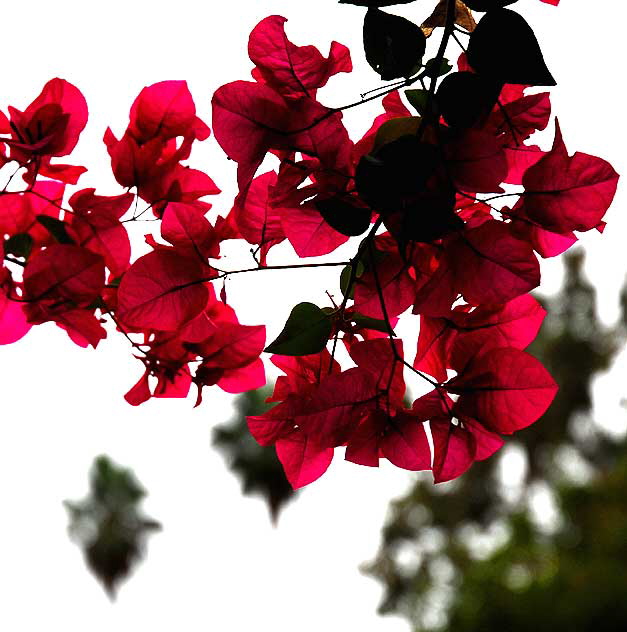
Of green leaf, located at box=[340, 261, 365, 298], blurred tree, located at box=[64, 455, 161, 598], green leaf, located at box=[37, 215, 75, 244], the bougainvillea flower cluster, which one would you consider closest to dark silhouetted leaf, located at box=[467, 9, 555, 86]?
the bougainvillea flower cluster

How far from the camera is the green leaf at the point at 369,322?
43 cm

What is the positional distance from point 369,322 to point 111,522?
14.6 m

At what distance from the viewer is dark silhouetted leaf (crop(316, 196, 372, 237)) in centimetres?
36

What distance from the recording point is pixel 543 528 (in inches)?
302

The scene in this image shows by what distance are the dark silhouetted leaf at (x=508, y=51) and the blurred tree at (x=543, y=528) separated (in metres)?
5.57

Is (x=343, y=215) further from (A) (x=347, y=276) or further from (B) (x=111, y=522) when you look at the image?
(B) (x=111, y=522)

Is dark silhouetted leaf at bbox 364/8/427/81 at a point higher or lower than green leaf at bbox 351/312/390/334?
higher

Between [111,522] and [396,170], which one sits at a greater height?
[111,522]

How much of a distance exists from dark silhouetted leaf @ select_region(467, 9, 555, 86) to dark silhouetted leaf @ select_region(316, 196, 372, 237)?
0.08m

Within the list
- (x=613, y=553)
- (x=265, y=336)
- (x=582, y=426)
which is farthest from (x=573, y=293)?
(x=265, y=336)

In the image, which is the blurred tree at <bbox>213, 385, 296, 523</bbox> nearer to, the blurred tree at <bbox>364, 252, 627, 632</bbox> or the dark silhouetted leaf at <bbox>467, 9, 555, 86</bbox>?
the blurred tree at <bbox>364, 252, 627, 632</bbox>

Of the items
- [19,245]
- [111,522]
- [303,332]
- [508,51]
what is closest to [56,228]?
[19,245]

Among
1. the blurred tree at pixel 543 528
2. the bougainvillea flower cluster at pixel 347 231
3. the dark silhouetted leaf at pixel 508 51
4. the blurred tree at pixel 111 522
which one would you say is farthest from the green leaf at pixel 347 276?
the blurred tree at pixel 111 522

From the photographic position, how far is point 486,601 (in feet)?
19.6
